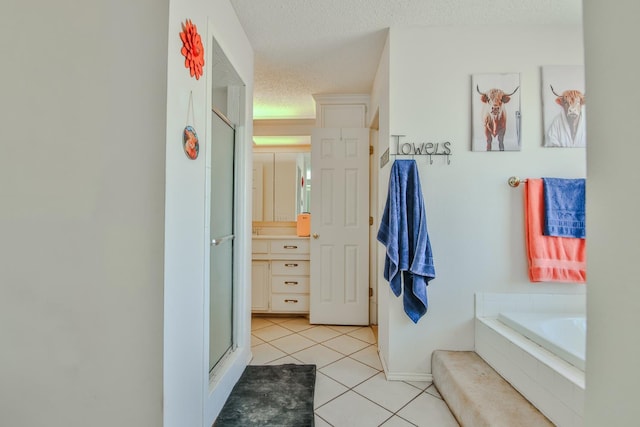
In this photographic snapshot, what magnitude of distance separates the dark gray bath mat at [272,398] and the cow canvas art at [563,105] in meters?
2.19

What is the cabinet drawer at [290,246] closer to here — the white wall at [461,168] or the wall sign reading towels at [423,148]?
the white wall at [461,168]

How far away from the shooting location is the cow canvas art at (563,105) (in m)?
1.82

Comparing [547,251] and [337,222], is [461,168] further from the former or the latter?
[337,222]

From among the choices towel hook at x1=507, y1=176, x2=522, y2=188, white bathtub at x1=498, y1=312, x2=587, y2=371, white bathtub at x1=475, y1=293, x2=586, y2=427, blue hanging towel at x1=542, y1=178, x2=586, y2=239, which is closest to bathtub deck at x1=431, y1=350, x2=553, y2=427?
white bathtub at x1=475, y1=293, x2=586, y2=427

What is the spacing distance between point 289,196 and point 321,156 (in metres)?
0.87

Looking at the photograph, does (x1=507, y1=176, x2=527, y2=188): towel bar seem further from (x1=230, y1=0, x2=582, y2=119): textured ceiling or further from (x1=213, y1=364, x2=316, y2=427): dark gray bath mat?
(x1=213, y1=364, x2=316, y2=427): dark gray bath mat

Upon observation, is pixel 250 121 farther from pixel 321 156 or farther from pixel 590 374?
pixel 590 374

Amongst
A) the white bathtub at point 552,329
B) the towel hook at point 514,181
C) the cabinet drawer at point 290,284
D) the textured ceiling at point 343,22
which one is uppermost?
the textured ceiling at point 343,22

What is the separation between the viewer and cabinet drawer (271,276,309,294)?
3141 mm

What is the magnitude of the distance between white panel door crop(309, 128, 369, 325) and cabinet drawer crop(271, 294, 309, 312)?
186 millimetres

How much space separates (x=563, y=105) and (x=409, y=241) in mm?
1313

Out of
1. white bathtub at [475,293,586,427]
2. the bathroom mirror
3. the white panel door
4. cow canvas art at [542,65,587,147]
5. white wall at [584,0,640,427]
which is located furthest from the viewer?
the bathroom mirror

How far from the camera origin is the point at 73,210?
109 centimetres

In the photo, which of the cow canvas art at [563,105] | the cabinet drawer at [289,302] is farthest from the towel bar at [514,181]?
the cabinet drawer at [289,302]
